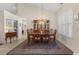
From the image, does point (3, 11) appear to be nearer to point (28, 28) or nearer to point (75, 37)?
point (28, 28)

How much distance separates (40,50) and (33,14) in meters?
0.72

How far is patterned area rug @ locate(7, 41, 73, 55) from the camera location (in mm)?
2760

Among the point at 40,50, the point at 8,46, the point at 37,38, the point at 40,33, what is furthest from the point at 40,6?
the point at 8,46

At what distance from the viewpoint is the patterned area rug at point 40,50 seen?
2760mm

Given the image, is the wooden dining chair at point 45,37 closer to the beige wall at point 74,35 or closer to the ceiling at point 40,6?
the beige wall at point 74,35

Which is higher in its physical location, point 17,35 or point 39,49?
point 17,35

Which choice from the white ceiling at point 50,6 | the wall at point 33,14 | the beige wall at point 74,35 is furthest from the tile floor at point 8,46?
the beige wall at point 74,35

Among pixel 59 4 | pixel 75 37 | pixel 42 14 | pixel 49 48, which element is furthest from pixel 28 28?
pixel 75 37

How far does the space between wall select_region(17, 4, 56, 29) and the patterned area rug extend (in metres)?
0.40

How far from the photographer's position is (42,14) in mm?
2785

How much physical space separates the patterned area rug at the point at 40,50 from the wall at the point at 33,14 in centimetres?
40

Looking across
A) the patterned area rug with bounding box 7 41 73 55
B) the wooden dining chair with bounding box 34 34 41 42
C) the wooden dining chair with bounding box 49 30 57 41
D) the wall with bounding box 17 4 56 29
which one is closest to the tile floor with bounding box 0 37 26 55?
the patterned area rug with bounding box 7 41 73 55
